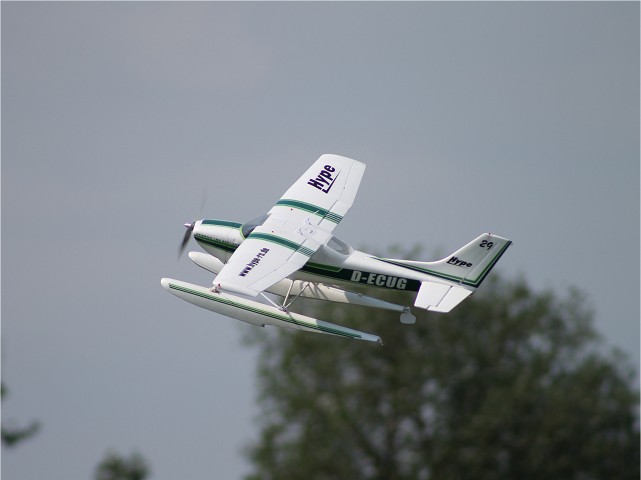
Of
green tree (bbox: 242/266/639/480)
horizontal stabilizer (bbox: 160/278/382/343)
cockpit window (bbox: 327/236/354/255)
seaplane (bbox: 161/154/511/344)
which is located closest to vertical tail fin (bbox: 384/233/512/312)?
seaplane (bbox: 161/154/511/344)

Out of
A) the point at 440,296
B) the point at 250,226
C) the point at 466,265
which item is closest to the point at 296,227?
the point at 250,226

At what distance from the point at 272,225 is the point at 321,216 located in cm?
177

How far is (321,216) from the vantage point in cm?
2934

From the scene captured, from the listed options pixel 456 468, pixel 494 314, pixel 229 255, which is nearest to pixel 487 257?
pixel 229 255

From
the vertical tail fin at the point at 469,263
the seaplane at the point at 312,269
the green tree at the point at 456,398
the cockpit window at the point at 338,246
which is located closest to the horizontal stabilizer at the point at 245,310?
the seaplane at the point at 312,269

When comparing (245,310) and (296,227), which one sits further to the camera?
(296,227)

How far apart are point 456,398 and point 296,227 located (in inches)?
852

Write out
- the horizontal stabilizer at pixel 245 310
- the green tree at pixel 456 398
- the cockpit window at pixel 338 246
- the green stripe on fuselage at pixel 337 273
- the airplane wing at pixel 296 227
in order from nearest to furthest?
the airplane wing at pixel 296 227 < the horizontal stabilizer at pixel 245 310 < the green stripe on fuselage at pixel 337 273 < the cockpit window at pixel 338 246 < the green tree at pixel 456 398

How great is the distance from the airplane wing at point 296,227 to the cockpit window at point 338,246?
0.14 metres

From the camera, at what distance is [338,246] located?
27.9 meters

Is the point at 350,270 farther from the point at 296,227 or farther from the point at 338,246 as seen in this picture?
the point at 296,227

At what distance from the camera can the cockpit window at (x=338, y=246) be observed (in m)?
27.8

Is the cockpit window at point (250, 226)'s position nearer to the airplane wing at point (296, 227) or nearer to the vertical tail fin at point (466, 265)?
the airplane wing at point (296, 227)

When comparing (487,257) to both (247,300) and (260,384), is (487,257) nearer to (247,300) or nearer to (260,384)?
(247,300)
